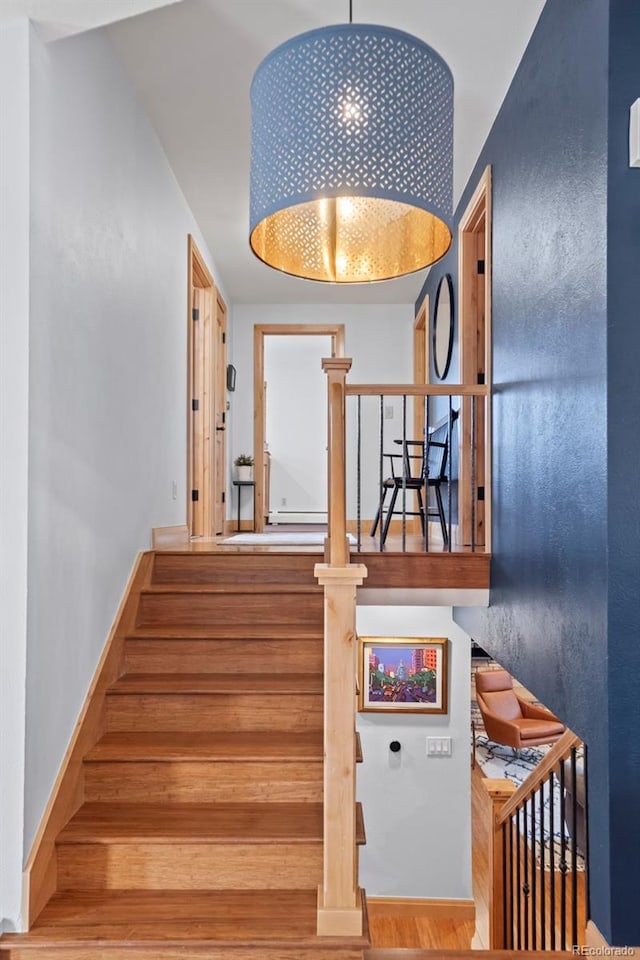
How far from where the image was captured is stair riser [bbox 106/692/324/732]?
3041mm

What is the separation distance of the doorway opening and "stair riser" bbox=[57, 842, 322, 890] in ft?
9.11

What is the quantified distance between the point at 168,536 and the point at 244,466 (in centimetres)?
308

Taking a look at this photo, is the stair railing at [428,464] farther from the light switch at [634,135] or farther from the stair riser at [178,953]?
the stair riser at [178,953]

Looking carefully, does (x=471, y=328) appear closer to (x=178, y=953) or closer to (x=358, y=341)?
(x=358, y=341)

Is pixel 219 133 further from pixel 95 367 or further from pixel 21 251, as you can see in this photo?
pixel 21 251

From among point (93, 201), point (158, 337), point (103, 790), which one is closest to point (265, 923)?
point (103, 790)

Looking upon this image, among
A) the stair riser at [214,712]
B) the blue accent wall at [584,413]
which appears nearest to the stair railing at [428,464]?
the blue accent wall at [584,413]

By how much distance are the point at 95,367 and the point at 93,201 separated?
0.65 metres

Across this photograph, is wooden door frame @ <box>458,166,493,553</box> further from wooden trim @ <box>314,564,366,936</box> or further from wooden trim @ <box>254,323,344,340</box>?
wooden trim @ <box>254,323,344,340</box>

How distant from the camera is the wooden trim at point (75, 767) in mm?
2242

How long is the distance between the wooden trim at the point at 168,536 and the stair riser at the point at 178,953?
2080mm

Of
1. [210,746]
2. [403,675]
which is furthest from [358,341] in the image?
[210,746]

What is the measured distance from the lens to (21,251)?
7.20ft

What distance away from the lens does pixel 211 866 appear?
2.46 metres
